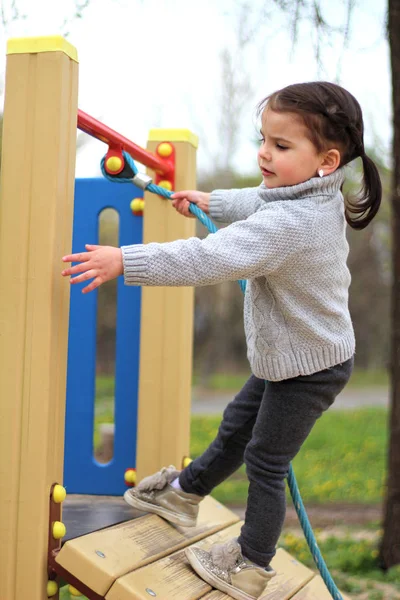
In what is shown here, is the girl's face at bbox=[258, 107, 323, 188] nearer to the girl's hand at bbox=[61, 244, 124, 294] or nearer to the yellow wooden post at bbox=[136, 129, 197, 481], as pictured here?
the girl's hand at bbox=[61, 244, 124, 294]

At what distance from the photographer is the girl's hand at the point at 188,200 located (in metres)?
2.40

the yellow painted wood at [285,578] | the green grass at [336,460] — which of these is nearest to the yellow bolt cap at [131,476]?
the yellow painted wood at [285,578]

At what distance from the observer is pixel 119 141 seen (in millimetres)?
2260

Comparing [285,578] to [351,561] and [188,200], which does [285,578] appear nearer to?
[188,200]

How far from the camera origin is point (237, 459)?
2.24m

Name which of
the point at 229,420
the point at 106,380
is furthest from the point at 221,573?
the point at 106,380

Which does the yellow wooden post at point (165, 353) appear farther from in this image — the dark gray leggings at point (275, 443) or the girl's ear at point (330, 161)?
the girl's ear at point (330, 161)

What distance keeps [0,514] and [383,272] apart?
44.5 feet

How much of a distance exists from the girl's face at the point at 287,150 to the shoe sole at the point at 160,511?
1.06 m

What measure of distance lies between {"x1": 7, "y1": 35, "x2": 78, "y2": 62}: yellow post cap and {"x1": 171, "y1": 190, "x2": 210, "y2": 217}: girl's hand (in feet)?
2.09

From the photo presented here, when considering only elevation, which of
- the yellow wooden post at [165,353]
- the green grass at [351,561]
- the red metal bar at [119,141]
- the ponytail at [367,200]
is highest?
the red metal bar at [119,141]

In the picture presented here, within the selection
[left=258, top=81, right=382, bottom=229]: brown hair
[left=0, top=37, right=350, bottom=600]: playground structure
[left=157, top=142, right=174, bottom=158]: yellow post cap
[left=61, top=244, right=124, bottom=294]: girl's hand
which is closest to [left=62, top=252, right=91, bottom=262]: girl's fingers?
[left=61, top=244, right=124, bottom=294]: girl's hand

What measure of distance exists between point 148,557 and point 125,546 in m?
0.07

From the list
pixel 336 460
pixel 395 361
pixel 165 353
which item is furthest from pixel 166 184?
pixel 336 460
